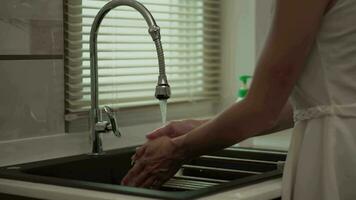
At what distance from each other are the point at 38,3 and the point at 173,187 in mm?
598

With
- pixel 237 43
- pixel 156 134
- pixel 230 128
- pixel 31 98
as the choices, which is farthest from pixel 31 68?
pixel 237 43

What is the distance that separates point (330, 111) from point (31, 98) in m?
0.85

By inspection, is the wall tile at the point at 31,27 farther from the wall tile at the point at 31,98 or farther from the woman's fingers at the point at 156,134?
the woman's fingers at the point at 156,134

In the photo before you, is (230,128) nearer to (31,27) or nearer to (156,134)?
(156,134)

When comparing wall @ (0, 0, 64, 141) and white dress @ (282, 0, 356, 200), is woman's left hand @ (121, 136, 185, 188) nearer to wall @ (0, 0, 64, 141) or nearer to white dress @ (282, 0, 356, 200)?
white dress @ (282, 0, 356, 200)

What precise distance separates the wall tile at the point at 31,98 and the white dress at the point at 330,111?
773 mm

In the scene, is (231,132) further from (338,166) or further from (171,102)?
(171,102)

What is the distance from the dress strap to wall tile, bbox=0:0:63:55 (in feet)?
2.60

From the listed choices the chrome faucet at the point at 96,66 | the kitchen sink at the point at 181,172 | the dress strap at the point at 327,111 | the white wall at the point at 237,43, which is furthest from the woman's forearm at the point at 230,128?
the white wall at the point at 237,43

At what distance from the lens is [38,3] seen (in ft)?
5.55

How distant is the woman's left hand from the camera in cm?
131

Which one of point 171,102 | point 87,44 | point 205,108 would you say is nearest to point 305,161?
point 87,44

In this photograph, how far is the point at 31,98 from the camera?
66.0 inches

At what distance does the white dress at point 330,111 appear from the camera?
1118 millimetres
